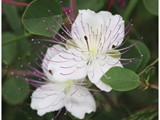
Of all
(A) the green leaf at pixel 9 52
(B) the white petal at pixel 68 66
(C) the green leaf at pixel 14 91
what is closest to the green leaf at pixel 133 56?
(B) the white petal at pixel 68 66

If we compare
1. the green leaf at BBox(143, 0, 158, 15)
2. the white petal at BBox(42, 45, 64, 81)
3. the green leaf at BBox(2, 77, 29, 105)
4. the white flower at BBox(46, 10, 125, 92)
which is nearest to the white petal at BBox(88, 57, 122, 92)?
the white flower at BBox(46, 10, 125, 92)

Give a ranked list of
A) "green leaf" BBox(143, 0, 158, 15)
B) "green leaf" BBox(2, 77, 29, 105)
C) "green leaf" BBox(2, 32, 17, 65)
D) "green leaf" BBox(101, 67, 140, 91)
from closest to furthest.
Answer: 1. "green leaf" BBox(101, 67, 140, 91)
2. "green leaf" BBox(143, 0, 158, 15)
3. "green leaf" BBox(2, 77, 29, 105)
4. "green leaf" BBox(2, 32, 17, 65)

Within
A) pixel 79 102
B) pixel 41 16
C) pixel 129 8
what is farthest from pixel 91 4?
pixel 79 102

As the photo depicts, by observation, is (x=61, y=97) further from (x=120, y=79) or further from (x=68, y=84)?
(x=120, y=79)

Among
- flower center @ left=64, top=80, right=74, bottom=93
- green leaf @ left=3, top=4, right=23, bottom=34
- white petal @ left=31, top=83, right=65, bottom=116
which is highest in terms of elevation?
flower center @ left=64, top=80, right=74, bottom=93

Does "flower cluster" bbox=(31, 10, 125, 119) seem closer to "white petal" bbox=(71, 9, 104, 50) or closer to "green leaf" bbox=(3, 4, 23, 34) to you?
"white petal" bbox=(71, 9, 104, 50)

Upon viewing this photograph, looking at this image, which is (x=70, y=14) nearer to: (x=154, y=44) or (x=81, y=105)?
(x=81, y=105)

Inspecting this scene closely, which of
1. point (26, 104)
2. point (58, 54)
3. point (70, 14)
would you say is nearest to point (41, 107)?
point (26, 104)
